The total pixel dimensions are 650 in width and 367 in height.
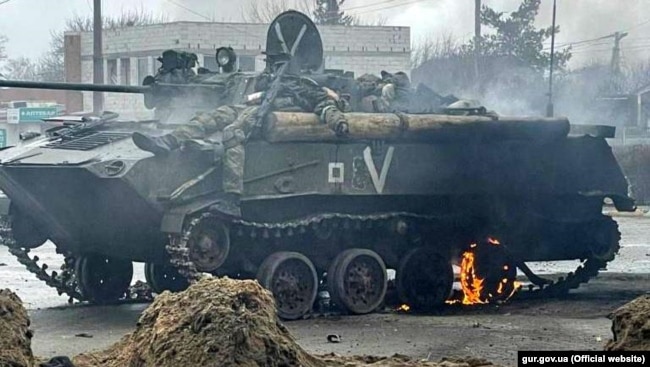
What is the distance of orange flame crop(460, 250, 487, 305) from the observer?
15.3 m

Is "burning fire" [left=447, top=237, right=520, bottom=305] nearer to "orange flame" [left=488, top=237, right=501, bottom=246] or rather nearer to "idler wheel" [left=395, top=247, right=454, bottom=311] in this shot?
"orange flame" [left=488, top=237, right=501, bottom=246]

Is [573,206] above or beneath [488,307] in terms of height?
above

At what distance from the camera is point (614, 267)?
60.7 feet

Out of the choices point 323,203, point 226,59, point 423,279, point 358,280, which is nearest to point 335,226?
point 323,203

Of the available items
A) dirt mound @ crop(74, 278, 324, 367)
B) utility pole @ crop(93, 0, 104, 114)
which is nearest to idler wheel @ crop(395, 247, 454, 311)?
dirt mound @ crop(74, 278, 324, 367)

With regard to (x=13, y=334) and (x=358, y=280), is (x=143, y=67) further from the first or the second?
(x=13, y=334)

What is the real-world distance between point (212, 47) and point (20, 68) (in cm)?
4065

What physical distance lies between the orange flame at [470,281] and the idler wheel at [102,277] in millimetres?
3606

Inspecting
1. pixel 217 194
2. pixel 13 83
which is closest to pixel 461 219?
pixel 217 194

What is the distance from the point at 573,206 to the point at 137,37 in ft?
86.8

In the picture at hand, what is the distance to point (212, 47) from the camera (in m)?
38.8

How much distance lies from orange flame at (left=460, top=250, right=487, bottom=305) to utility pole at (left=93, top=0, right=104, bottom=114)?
55.7ft

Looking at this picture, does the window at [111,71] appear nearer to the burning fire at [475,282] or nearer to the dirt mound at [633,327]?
the burning fire at [475,282]

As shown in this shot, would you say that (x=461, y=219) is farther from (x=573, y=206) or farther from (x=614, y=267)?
(x=614, y=267)
